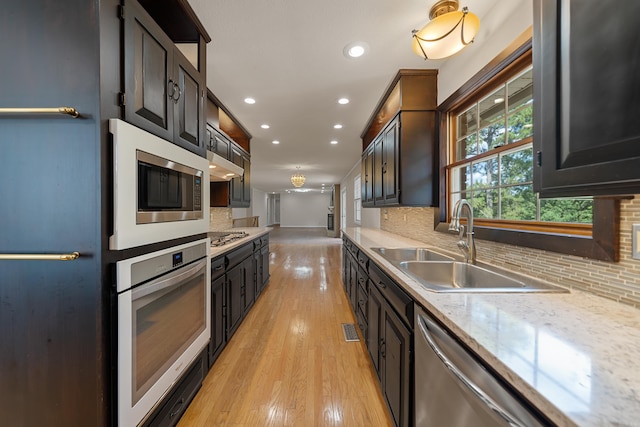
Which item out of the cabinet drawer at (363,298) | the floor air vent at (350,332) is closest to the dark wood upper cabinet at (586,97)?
the cabinet drawer at (363,298)

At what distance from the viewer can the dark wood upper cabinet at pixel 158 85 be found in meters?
1.04

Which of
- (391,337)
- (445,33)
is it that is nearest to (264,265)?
(391,337)

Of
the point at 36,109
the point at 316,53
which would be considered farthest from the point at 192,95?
the point at 316,53

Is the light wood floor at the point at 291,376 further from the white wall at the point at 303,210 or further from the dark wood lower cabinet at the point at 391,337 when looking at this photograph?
the white wall at the point at 303,210

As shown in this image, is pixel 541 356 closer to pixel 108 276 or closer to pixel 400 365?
pixel 400 365

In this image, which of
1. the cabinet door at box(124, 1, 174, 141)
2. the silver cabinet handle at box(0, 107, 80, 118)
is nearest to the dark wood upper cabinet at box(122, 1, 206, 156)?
the cabinet door at box(124, 1, 174, 141)

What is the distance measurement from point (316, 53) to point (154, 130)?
1.47 m

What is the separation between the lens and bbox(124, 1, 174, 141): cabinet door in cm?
103

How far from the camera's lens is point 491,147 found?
176 cm

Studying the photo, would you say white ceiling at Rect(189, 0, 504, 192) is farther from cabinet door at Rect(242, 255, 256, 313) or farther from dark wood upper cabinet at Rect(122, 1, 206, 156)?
cabinet door at Rect(242, 255, 256, 313)

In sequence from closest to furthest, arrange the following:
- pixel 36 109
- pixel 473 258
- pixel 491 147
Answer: pixel 36 109
pixel 473 258
pixel 491 147

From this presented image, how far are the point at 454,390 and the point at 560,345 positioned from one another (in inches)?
12.8

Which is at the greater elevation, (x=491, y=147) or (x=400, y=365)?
(x=491, y=147)

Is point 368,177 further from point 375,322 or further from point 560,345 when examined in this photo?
point 560,345
